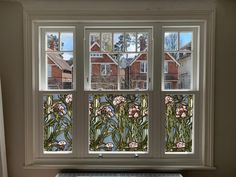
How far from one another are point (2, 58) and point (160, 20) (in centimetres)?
164

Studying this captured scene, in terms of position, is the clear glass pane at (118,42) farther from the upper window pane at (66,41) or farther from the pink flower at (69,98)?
the pink flower at (69,98)

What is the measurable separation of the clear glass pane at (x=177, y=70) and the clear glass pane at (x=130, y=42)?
36 centimetres

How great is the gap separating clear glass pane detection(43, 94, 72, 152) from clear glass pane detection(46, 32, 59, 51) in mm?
497

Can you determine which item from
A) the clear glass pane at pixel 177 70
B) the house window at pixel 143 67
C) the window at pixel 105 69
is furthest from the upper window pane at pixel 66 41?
the clear glass pane at pixel 177 70

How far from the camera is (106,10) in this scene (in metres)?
2.42

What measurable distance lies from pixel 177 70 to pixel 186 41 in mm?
320

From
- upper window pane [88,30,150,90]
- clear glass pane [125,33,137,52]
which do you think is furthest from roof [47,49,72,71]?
clear glass pane [125,33,137,52]

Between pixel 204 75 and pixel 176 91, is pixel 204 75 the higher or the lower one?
the higher one

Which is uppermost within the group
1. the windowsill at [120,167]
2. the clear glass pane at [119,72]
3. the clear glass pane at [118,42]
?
the clear glass pane at [118,42]

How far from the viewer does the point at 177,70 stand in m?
2.55

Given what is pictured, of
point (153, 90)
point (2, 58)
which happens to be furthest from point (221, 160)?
point (2, 58)

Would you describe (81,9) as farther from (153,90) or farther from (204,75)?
(204,75)

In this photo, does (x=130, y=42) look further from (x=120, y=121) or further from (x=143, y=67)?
(x=120, y=121)

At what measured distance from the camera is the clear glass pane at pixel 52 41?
8.40 feet
